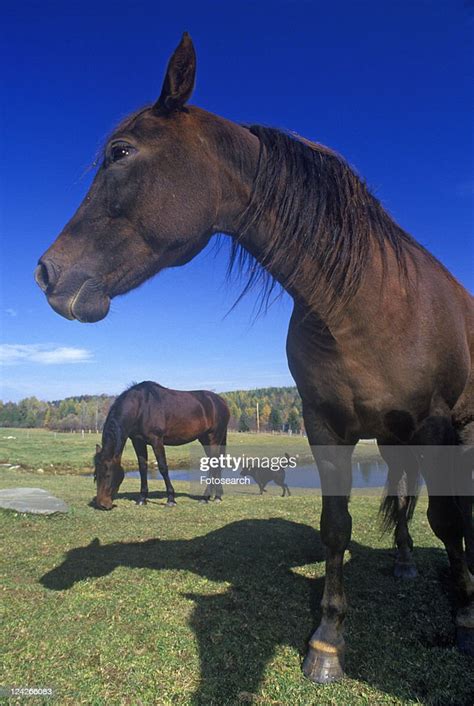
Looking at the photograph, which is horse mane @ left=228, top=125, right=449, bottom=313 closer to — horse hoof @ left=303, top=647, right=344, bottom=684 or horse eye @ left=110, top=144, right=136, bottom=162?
horse eye @ left=110, top=144, right=136, bottom=162

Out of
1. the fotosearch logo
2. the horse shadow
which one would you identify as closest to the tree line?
the fotosearch logo

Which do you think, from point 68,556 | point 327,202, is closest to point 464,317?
point 327,202

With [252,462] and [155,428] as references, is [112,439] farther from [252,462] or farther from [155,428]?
[252,462]

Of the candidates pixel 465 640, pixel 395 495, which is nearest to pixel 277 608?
pixel 465 640

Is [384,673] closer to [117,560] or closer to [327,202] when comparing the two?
[327,202]

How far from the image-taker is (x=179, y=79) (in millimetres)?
2168

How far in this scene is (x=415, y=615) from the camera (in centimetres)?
315

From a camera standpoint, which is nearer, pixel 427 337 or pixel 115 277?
pixel 115 277

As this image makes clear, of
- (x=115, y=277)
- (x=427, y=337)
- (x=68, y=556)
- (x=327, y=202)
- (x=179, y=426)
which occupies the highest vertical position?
(x=327, y=202)

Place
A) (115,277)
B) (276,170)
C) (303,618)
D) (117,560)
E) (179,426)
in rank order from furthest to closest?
(179,426) < (117,560) < (303,618) < (276,170) < (115,277)

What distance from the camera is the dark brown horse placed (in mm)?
9117

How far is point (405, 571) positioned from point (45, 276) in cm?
401

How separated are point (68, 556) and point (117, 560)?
611 mm

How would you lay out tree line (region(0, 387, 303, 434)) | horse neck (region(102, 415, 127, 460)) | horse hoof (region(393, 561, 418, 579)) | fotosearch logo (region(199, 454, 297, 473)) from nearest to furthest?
horse hoof (region(393, 561, 418, 579))
horse neck (region(102, 415, 127, 460))
fotosearch logo (region(199, 454, 297, 473))
tree line (region(0, 387, 303, 434))
